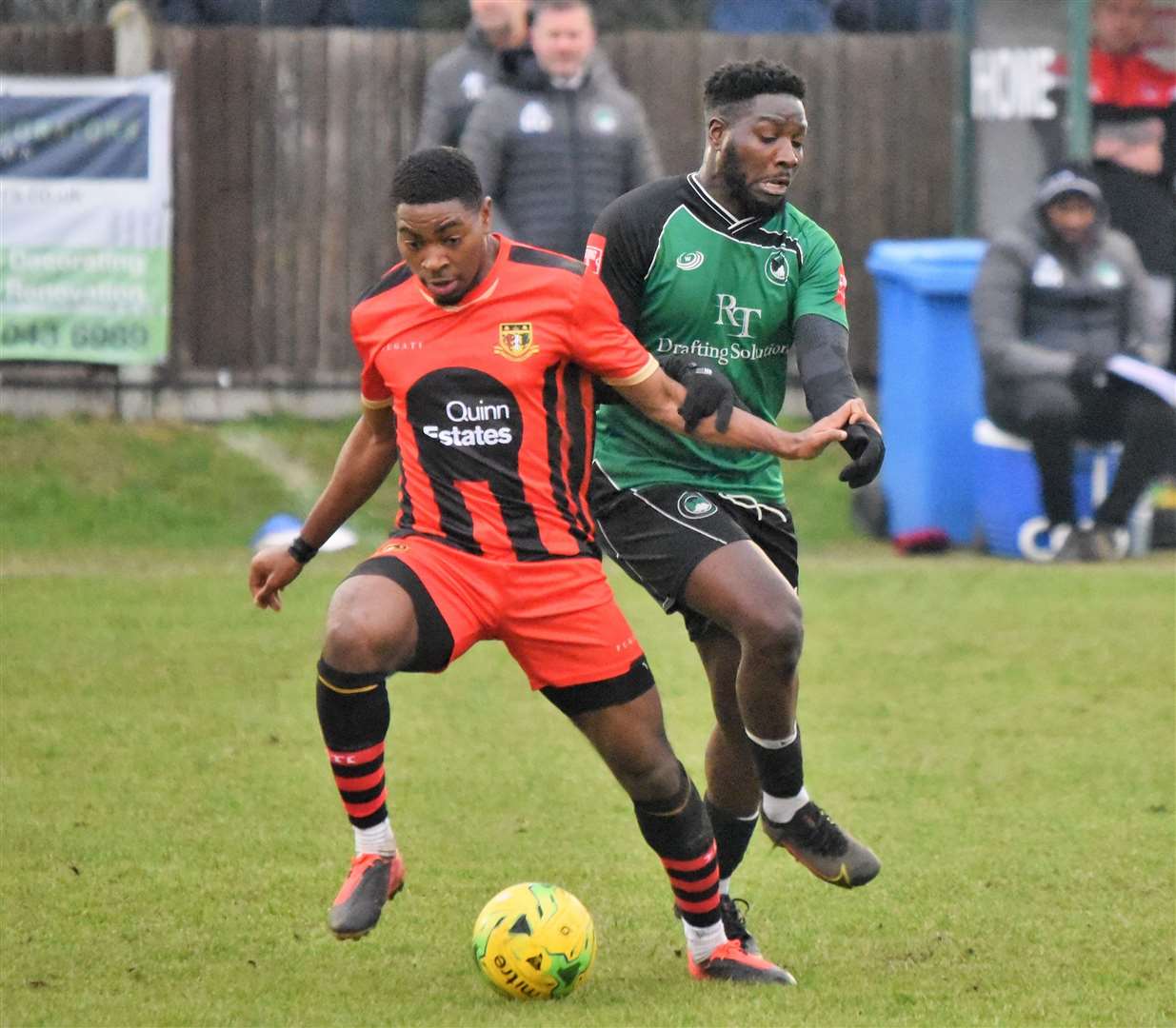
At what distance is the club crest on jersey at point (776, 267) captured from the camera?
592 cm

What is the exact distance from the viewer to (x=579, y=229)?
1207 centimetres

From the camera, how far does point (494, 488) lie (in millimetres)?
5441

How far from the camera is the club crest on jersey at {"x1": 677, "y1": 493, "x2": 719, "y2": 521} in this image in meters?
5.86

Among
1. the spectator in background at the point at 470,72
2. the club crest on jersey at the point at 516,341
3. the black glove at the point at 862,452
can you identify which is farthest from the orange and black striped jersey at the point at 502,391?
the spectator in background at the point at 470,72

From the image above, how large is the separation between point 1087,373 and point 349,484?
24.1ft

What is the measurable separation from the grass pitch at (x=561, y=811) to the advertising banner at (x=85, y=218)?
6.49 ft

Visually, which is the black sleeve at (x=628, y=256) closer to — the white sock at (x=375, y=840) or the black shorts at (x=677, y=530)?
the black shorts at (x=677, y=530)

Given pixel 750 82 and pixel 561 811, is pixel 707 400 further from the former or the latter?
pixel 561 811

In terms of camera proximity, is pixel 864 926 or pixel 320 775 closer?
pixel 864 926

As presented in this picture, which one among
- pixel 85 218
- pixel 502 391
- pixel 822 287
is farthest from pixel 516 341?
pixel 85 218

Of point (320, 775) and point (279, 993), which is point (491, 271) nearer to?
point (279, 993)

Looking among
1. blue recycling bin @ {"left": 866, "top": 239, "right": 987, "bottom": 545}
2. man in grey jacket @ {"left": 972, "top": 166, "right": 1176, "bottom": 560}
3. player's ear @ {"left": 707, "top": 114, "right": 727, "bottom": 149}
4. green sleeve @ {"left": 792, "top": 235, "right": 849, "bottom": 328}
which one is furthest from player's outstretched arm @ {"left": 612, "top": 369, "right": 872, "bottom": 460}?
blue recycling bin @ {"left": 866, "top": 239, "right": 987, "bottom": 545}

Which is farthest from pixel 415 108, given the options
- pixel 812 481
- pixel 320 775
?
pixel 320 775

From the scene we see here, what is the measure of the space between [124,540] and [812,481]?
14.5ft
